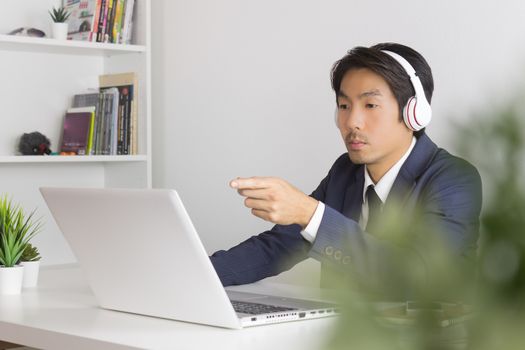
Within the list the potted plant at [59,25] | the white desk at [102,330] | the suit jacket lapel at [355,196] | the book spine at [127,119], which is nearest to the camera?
the white desk at [102,330]

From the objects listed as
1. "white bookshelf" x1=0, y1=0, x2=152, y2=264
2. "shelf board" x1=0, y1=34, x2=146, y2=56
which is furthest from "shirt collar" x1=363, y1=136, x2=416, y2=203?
"shelf board" x1=0, y1=34, x2=146, y2=56

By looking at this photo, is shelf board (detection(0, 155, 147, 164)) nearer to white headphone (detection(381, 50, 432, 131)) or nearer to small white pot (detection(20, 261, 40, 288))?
small white pot (detection(20, 261, 40, 288))

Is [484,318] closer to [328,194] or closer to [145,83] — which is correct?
[328,194]

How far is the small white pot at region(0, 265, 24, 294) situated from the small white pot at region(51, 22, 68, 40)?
1.66m

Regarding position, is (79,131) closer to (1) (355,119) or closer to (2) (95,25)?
(2) (95,25)

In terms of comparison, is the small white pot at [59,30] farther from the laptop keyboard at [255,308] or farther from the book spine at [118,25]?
the laptop keyboard at [255,308]

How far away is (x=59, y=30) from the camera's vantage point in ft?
11.1

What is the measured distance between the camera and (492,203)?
0.19m

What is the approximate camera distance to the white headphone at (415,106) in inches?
80.2

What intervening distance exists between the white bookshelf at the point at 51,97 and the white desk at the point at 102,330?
5.45 ft

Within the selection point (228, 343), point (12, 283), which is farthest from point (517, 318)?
point (12, 283)

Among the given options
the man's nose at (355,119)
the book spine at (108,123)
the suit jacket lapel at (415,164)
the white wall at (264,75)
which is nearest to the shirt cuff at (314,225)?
the suit jacket lapel at (415,164)

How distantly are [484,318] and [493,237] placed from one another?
0.02 meters

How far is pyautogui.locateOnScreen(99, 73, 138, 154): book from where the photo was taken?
138 inches
